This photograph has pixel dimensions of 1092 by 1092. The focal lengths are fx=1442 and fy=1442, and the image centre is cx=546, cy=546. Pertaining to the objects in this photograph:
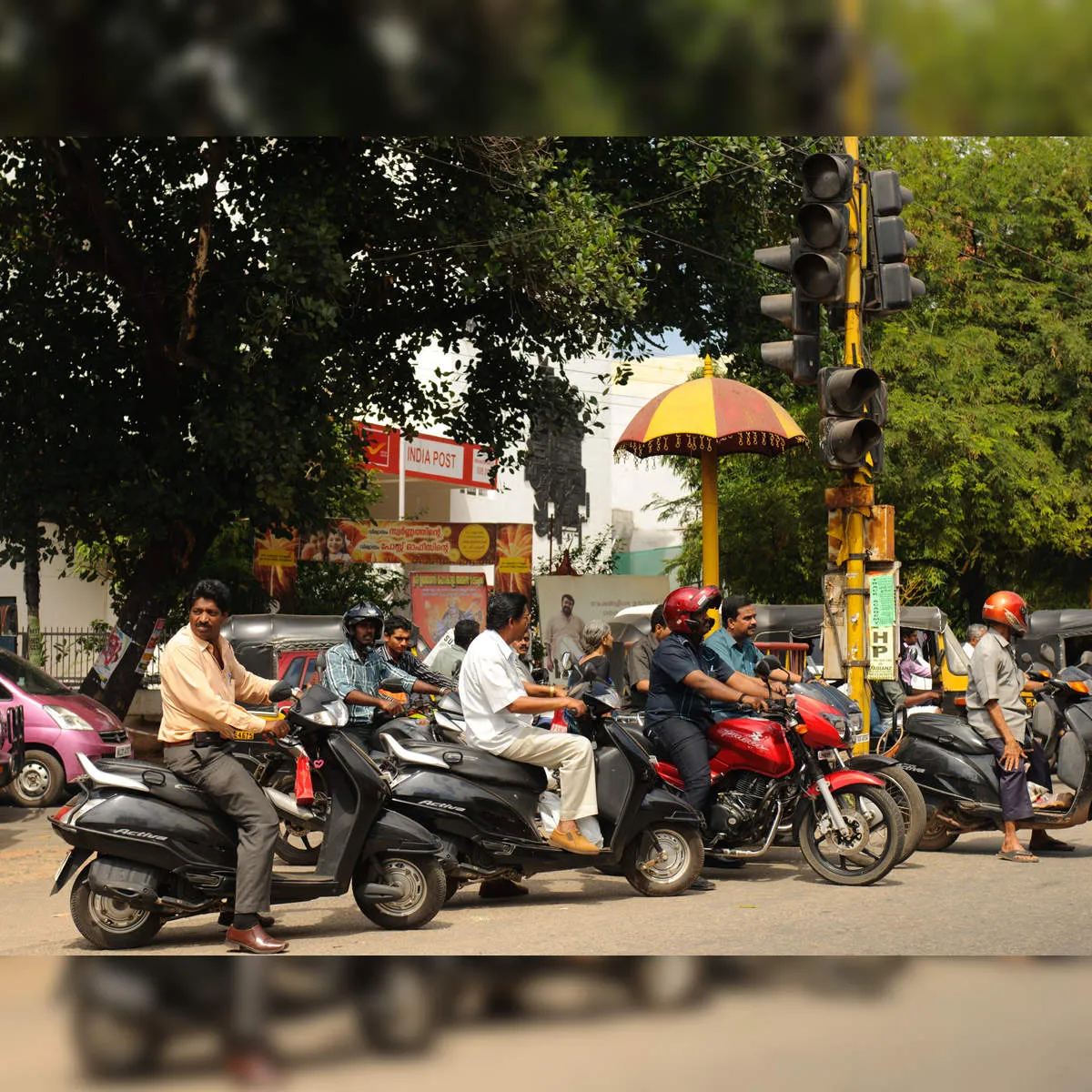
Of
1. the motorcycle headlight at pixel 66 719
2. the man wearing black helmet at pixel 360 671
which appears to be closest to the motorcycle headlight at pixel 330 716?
the man wearing black helmet at pixel 360 671

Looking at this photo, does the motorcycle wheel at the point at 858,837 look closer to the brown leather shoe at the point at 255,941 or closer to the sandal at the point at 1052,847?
the sandal at the point at 1052,847

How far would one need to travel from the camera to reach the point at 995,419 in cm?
2500

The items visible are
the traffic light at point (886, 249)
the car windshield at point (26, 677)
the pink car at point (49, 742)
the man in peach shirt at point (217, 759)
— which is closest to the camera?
the man in peach shirt at point (217, 759)

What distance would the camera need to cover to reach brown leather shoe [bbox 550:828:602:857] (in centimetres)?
780

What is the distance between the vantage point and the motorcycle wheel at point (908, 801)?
28.6 ft

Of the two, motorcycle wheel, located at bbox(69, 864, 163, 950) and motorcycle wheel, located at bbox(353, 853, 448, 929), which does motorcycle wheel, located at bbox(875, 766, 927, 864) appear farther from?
motorcycle wheel, located at bbox(69, 864, 163, 950)

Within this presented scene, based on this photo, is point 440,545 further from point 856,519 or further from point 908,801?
point 908,801

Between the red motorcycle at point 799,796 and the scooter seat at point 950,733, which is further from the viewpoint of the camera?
the scooter seat at point 950,733

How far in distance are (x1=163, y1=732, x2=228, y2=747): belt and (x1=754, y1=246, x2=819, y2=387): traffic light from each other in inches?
202

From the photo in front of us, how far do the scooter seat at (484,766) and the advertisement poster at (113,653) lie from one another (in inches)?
341

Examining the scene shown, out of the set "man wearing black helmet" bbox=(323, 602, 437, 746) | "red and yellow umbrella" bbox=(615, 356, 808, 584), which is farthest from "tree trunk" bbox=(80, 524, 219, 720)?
"man wearing black helmet" bbox=(323, 602, 437, 746)
